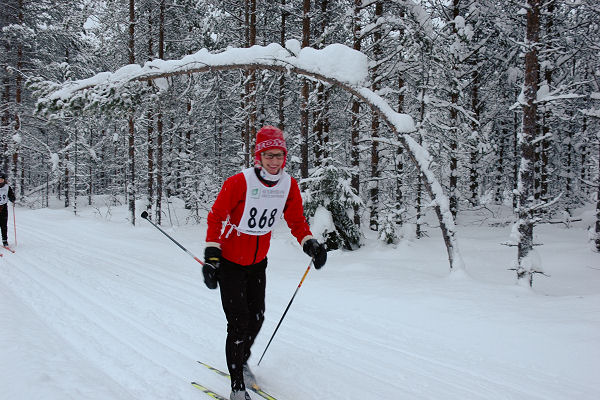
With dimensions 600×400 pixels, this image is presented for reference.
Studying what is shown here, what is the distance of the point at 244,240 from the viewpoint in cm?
355

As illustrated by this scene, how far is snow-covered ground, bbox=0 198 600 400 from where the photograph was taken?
12.2 feet

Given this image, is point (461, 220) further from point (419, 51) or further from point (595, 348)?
point (595, 348)

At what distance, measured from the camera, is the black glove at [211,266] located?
3250mm

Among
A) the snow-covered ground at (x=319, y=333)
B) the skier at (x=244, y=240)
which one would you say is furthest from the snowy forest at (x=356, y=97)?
the skier at (x=244, y=240)

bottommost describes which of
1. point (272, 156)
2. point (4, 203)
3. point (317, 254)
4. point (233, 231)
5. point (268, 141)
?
point (317, 254)

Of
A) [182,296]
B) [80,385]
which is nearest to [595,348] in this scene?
[80,385]

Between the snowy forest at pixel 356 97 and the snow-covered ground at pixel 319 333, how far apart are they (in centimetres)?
217

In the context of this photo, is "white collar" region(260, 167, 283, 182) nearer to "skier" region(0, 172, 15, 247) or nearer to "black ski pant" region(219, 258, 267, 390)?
"black ski pant" region(219, 258, 267, 390)

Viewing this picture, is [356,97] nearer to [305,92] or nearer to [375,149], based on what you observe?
[305,92]

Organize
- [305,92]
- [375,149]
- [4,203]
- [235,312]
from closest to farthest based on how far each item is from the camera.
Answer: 1. [235,312]
2. [4,203]
3. [305,92]
4. [375,149]

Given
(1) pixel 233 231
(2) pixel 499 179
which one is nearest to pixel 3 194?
(1) pixel 233 231

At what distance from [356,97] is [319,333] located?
5.89 meters

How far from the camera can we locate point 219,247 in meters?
3.38

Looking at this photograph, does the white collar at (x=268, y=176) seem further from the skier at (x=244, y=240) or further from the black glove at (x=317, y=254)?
the black glove at (x=317, y=254)
